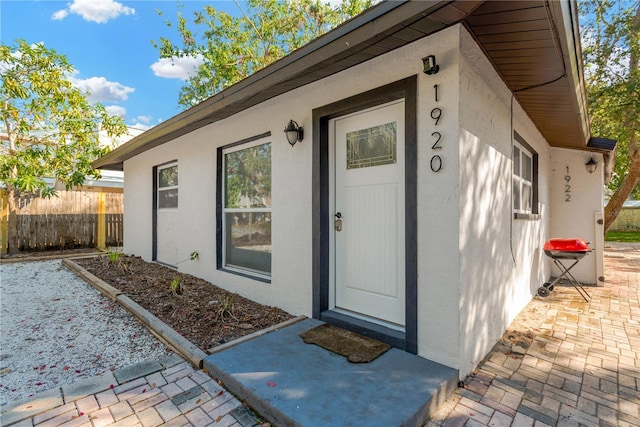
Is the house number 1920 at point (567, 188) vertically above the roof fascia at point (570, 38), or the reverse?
the roof fascia at point (570, 38)

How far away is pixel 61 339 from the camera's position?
10.7ft

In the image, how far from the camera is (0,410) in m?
2.04

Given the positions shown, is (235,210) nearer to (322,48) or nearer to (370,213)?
(370,213)

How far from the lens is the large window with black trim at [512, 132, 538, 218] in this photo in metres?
4.02

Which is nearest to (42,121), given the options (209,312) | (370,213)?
(209,312)

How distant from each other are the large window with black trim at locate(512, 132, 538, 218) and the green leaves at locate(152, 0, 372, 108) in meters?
8.89

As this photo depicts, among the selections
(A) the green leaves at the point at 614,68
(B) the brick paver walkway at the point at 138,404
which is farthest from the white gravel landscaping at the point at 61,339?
(A) the green leaves at the point at 614,68

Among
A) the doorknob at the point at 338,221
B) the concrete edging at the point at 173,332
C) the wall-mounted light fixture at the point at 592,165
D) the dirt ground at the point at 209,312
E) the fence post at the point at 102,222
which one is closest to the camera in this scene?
the concrete edging at the point at 173,332

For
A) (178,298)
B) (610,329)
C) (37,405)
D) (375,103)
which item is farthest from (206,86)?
(610,329)

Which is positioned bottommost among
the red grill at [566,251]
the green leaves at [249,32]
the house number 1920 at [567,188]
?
the red grill at [566,251]

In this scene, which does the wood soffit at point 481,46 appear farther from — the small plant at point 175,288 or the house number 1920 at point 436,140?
the small plant at point 175,288

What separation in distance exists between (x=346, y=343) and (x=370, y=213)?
47.6 inches

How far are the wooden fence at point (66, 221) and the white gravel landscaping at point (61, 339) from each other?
505cm

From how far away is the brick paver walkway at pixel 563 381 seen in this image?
2021mm
